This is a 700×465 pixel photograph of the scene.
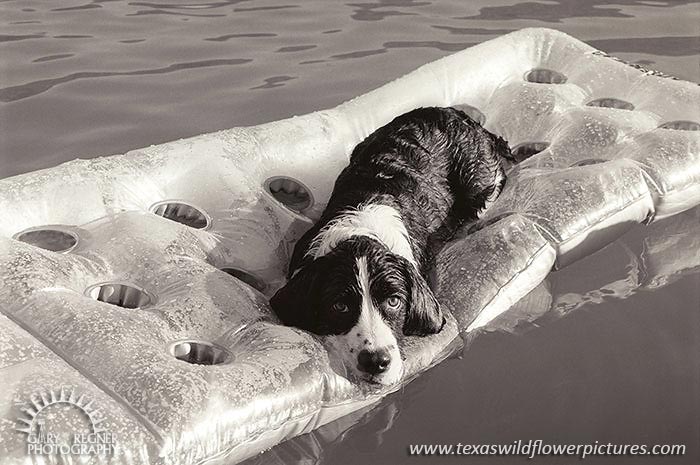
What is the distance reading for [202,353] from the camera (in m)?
3.67

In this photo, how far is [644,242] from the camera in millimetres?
5004

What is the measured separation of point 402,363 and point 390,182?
1026 mm

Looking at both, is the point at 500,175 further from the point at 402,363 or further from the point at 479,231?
the point at 402,363

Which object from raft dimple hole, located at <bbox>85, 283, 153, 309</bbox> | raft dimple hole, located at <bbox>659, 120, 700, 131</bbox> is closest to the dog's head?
raft dimple hole, located at <bbox>85, 283, 153, 309</bbox>

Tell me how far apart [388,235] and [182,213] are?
0.99 metres

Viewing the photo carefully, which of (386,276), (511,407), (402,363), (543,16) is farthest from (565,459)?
(543,16)

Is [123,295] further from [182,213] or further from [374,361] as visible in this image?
[374,361]

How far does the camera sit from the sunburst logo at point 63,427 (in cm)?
302

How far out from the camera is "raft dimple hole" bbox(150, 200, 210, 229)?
14.7ft

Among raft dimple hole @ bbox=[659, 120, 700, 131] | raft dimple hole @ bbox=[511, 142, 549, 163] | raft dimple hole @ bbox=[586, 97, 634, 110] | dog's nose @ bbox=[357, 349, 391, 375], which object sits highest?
raft dimple hole @ bbox=[586, 97, 634, 110]

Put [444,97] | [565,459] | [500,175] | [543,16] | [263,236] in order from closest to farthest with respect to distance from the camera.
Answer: [565,459] < [263,236] < [500,175] < [444,97] < [543,16]

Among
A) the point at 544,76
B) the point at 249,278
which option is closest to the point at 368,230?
the point at 249,278

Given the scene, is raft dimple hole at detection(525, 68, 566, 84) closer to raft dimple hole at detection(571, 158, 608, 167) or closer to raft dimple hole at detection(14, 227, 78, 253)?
raft dimple hole at detection(571, 158, 608, 167)

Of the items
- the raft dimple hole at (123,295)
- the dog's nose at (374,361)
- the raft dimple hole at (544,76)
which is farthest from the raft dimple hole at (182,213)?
the raft dimple hole at (544,76)
